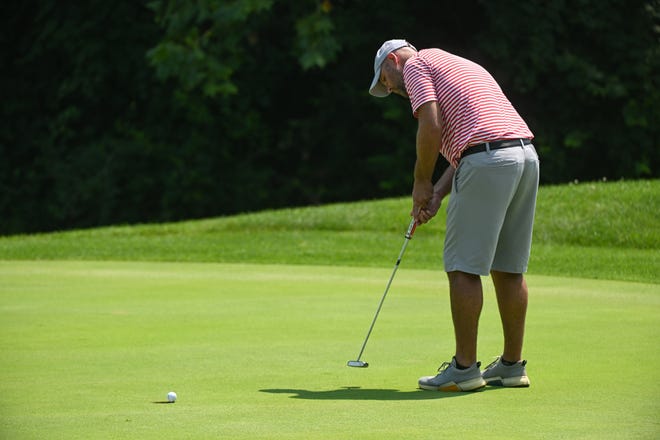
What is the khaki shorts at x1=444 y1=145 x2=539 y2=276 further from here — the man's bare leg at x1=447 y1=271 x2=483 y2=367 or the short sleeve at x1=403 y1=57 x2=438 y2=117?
the short sleeve at x1=403 y1=57 x2=438 y2=117

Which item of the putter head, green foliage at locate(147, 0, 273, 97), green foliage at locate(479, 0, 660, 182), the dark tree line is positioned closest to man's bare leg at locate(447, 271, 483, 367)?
the putter head

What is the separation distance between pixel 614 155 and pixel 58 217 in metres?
12.5

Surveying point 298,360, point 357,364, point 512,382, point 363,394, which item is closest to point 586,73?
point 298,360

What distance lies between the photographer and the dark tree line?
79.9 feet

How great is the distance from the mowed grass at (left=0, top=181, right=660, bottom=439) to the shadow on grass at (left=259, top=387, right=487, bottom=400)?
0.01 m

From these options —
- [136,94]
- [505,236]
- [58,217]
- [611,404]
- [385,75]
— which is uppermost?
[385,75]

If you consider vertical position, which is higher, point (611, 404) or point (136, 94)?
point (611, 404)

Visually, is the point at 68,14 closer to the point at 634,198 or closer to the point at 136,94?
the point at 136,94

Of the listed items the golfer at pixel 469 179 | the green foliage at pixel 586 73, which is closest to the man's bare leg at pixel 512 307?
the golfer at pixel 469 179

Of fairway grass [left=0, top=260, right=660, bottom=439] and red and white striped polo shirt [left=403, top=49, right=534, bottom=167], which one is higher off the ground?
red and white striped polo shirt [left=403, top=49, right=534, bottom=167]

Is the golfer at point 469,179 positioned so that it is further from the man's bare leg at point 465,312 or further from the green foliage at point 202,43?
the green foliage at point 202,43

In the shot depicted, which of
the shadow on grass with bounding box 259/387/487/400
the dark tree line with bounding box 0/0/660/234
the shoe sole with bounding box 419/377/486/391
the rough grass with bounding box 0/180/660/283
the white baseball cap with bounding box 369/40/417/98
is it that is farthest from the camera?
the dark tree line with bounding box 0/0/660/234

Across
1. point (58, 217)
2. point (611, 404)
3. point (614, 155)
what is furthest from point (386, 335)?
point (58, 217)

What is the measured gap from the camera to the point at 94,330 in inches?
279
